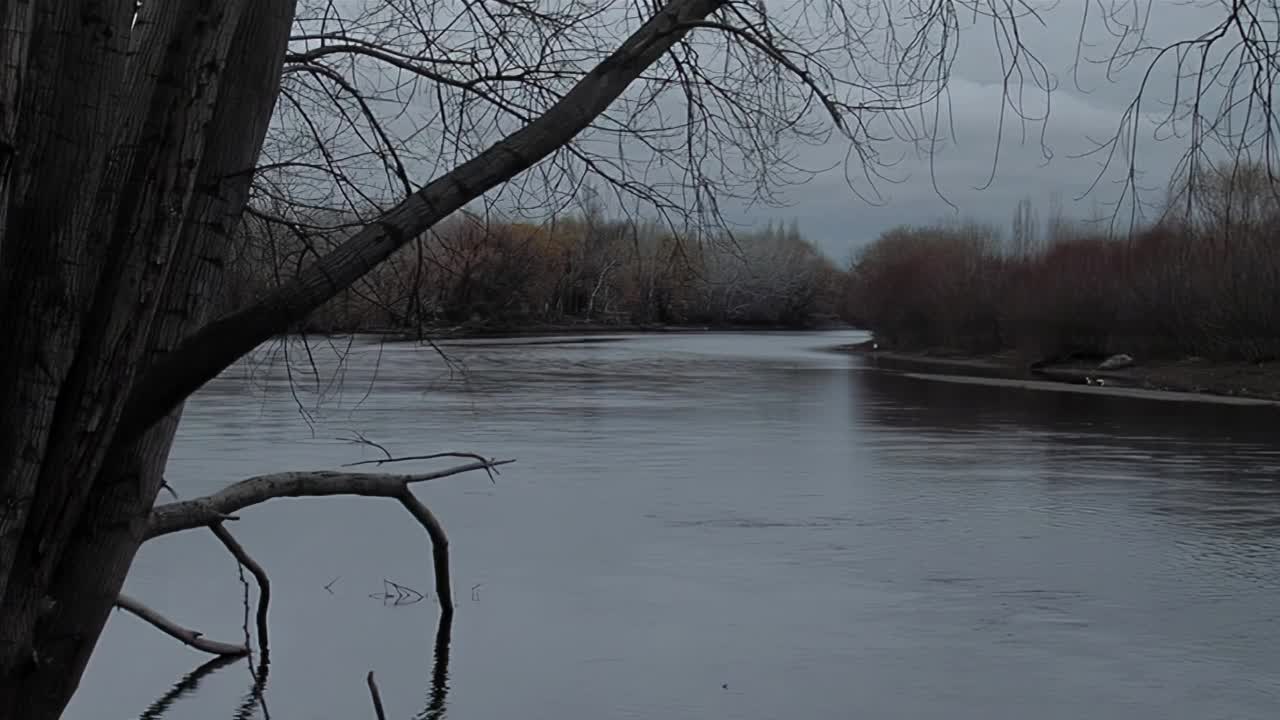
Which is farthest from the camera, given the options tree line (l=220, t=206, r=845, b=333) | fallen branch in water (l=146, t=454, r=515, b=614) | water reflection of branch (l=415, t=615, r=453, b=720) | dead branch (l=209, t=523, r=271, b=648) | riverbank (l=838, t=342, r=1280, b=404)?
riverbank (l=838, t=342, r=1280, b=404)

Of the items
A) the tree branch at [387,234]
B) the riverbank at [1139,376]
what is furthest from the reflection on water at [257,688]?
the riverbank at [1139,376]

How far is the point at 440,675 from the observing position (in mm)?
9938

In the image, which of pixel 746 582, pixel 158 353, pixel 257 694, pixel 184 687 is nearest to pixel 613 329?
pixel 746 582

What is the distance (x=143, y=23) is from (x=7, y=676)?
178cm

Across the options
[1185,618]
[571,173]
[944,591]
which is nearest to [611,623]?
[944,591]

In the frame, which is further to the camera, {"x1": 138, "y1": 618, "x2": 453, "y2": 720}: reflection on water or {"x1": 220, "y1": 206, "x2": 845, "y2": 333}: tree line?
{"x1": 138, "y1": 618, "x2": 453, "y2": 720}: reflection on water

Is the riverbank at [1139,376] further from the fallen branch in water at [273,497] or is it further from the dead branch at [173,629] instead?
the dead branch at [173,629]

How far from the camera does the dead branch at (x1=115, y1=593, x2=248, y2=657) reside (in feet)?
24.8

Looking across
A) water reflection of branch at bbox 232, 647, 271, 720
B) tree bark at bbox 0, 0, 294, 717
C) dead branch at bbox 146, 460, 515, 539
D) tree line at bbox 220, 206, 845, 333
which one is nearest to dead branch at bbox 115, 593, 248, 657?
water reflection of branch at bbox 232, 647, 271, 720

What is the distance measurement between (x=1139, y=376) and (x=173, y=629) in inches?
1767

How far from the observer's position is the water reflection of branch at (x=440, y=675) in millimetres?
9102

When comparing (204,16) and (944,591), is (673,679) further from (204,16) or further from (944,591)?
(204,16)

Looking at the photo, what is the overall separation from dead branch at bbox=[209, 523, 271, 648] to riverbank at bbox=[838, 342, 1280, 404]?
109 ft

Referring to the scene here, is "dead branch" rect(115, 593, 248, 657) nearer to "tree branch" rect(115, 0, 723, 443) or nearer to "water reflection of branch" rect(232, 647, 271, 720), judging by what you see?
"water reflection of branch" rect(232, 647, 271, 720)
